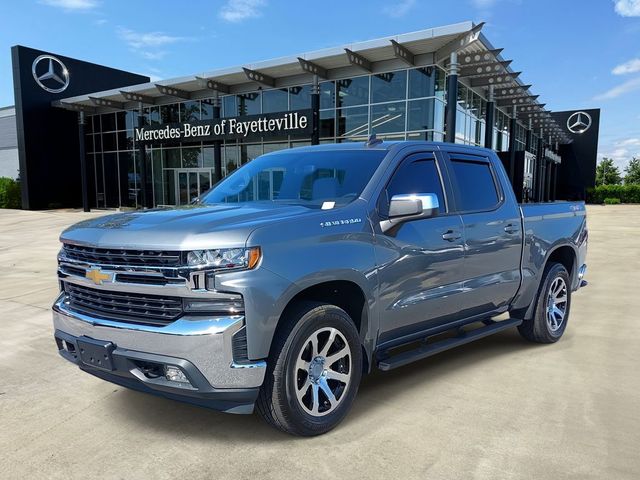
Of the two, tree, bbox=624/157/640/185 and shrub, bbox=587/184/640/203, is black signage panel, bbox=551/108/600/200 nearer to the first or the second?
shrub, bbox=587/184/640/203

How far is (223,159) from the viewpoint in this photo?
26.4 metres

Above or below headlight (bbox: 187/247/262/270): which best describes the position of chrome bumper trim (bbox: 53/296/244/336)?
below

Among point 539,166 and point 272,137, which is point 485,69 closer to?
point 272,137

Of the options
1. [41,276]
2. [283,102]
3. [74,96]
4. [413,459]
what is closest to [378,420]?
[413,459]

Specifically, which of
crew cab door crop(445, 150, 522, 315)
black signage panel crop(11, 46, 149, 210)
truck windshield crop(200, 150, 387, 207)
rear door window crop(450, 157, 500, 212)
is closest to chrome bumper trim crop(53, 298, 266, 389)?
truck windshield crop(200, 150, 387, 207)

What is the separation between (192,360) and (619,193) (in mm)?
53721

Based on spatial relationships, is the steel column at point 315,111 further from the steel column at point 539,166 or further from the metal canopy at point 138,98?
the steel column at point 539,166

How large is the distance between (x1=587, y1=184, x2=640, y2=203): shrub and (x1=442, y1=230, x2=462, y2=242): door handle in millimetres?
50140

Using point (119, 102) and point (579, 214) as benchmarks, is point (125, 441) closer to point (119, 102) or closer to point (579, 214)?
point (579, 214)

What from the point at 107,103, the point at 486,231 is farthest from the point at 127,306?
the point at 107,103

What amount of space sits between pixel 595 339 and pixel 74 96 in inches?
1305

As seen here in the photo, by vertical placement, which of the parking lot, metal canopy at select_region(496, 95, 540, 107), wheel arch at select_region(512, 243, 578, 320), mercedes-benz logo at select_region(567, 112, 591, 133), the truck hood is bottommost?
the parking lot

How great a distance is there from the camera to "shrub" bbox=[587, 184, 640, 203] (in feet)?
156

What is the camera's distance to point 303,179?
4156 millimetres
